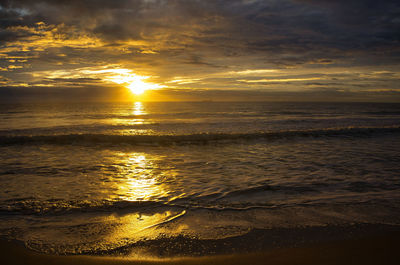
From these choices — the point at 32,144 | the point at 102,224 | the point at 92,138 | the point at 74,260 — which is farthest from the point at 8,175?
the point at 92,138

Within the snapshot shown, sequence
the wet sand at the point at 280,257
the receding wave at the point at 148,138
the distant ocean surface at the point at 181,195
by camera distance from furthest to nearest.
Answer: the receding wave at the point at 148,138 → the distant ocean surface at the point at 181,195 → the wet sand at the point at 280,257

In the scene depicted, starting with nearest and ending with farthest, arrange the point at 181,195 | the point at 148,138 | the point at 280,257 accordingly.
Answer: the point at 280,257 → the point at 181,195 → the point at 148,138

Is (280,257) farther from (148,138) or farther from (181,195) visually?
(148,138)

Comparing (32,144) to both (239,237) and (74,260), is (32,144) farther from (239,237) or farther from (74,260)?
(239,237)

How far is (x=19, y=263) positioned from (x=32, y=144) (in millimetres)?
12893

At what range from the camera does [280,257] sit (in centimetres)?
346

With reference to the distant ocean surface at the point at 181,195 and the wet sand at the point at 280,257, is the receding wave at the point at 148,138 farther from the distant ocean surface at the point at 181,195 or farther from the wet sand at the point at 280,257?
the wet sand at the point at 280,257

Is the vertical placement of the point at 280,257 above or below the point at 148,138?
above

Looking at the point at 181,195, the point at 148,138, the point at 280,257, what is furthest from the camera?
the point at 148,138

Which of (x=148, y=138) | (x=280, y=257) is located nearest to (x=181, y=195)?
(x=280, y=257)

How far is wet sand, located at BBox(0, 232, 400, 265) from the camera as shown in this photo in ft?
11.0

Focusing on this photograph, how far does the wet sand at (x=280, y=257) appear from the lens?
335cm

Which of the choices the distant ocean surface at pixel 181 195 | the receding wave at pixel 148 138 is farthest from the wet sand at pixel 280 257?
the receding wave at pixel 148 138

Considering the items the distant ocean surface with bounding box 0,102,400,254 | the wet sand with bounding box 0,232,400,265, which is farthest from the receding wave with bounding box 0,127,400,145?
the wet sand with bounding box 0,232,400,265
